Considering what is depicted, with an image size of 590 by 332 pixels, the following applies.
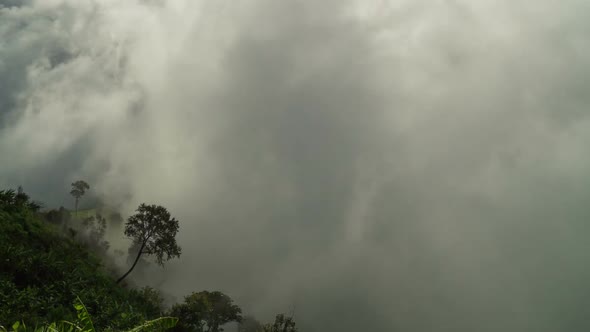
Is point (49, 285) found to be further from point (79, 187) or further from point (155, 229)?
point (79, 187)

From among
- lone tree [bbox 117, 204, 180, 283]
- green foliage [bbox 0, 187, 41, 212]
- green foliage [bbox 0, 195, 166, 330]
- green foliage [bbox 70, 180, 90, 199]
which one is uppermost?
green foliage [bbox 70, 180, 90, 199]

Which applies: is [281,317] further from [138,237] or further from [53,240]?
[53,240]

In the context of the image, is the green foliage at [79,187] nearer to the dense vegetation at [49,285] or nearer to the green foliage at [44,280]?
the dense vegetation at [49,285]

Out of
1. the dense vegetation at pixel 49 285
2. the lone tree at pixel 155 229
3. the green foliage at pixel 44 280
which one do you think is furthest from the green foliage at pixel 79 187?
the green foliage at pixel 44 280

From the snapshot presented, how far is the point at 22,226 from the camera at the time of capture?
24297mm

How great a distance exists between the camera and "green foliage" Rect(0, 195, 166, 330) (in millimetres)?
15258

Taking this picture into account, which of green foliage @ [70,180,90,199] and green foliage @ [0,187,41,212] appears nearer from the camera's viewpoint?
green foliage @ [0,187,41,212]

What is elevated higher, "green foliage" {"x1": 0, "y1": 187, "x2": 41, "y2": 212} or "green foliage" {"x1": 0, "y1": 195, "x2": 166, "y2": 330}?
"green foliage" {"x1": 0, "y1": 187, "x2": 41, "y2": 212}

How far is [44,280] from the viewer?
62.2 feet

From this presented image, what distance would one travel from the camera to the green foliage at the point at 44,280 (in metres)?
15.3

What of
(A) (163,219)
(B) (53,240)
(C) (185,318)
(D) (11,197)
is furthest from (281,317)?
(D) (11,197)

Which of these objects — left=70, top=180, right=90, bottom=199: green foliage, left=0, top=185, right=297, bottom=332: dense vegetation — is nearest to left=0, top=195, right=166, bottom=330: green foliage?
left=0, top=185, right=297, bottom=332: dense vegetation

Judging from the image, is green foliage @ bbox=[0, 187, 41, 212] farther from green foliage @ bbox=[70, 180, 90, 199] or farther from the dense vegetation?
green foliage @ bbox=[70, 180, 90, 199]

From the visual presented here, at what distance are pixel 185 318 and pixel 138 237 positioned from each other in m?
11.4
